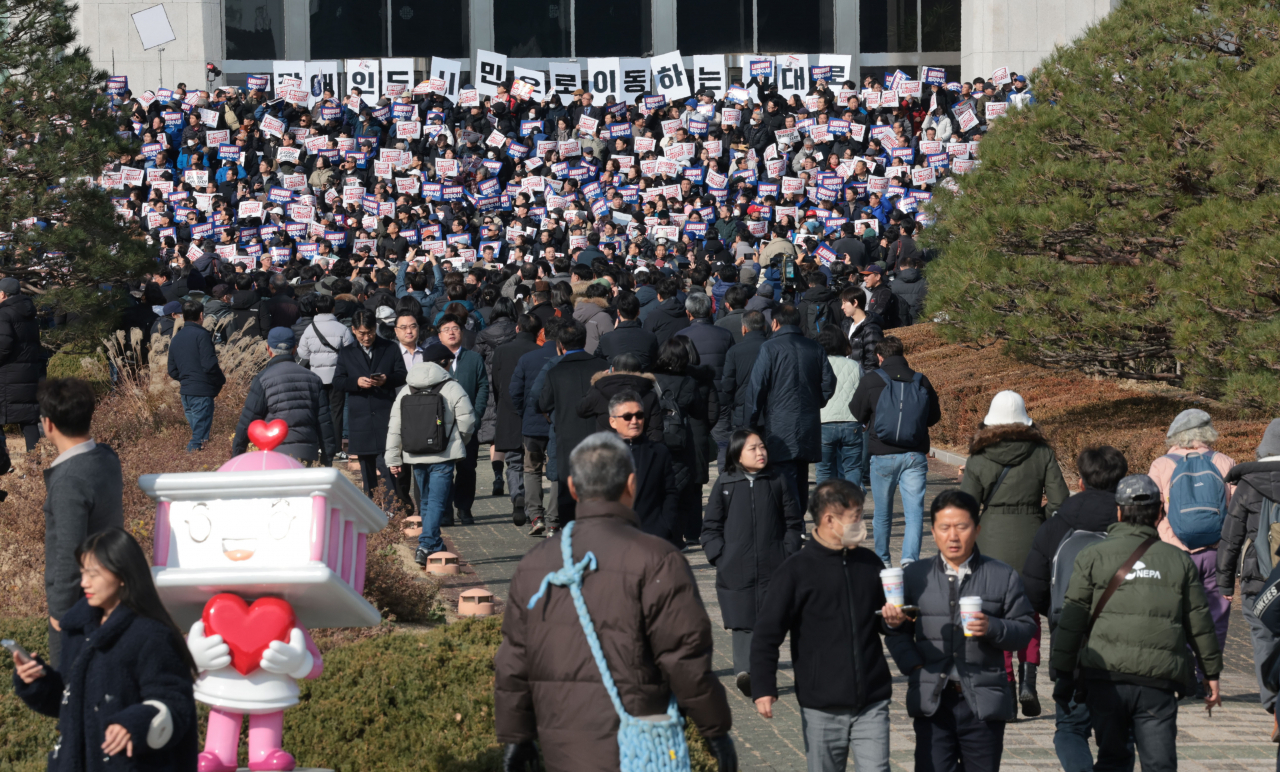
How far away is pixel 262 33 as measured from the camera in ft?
123

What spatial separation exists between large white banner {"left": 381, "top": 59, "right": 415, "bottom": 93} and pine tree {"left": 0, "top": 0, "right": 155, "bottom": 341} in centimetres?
1853

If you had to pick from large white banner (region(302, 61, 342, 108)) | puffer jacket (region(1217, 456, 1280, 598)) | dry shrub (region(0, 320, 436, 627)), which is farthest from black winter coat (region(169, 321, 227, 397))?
large white banner (region(302, 61, 342, 108))

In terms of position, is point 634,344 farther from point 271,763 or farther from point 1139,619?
point 271,763

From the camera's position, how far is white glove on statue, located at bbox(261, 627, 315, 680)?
4941 mm

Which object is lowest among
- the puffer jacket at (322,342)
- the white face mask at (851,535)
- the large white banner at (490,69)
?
the white face mask at (851,535)

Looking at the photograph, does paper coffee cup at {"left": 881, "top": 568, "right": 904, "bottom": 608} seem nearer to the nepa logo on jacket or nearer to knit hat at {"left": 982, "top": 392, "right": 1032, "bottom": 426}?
the nepa logo on jacket

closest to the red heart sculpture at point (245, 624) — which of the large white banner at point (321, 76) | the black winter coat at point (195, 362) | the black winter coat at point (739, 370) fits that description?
the black winter coat at point (739, 370)

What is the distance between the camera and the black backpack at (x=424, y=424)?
1060 cm

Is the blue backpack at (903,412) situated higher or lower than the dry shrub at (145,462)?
higher

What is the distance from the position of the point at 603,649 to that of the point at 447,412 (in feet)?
21.3

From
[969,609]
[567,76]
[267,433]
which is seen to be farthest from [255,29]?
[969,609]

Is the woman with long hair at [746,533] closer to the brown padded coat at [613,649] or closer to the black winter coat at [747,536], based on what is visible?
the black winter coat at [747,536]

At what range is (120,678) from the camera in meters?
4.48

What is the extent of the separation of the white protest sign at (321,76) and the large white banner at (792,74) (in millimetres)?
9994
